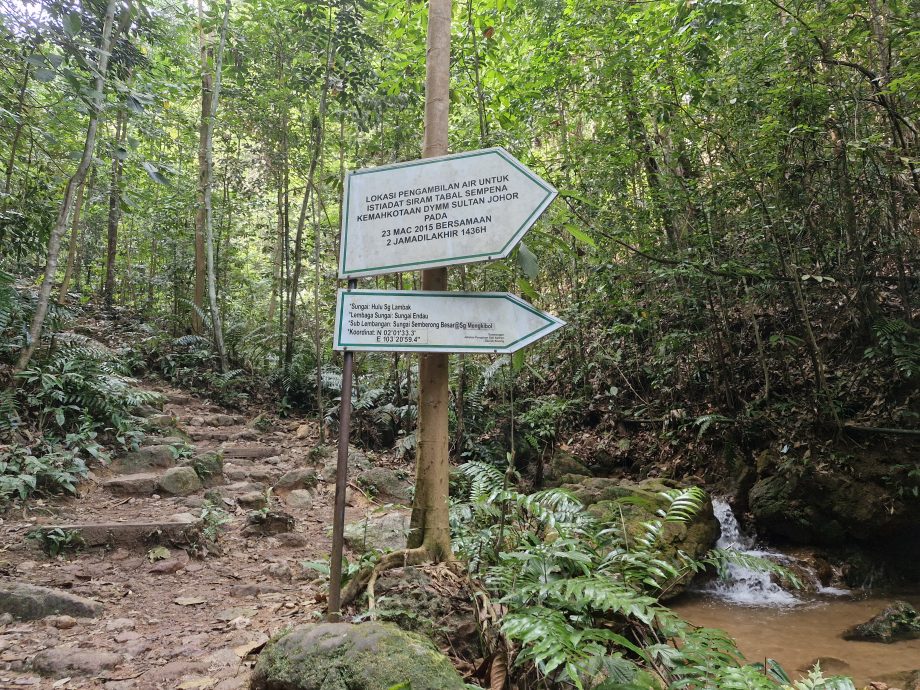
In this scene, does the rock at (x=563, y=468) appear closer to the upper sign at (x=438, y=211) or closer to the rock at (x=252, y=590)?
the rock at (x=252, y=590)

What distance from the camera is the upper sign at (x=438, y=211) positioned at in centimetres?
272

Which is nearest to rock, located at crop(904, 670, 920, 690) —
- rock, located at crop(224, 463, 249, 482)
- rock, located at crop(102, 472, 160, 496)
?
rock, located at crop(224, 463, 249, 482)

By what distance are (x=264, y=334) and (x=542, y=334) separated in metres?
10.2

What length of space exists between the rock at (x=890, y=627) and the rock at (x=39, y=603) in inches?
242

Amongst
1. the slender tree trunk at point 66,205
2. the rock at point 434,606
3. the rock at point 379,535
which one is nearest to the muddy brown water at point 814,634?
the rock at point 379,535

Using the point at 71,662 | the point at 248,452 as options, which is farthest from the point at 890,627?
the point at 248,452

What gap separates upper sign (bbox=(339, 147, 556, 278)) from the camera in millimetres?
2717

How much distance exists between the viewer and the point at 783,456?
7277mm

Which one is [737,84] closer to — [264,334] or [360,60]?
[360,60]

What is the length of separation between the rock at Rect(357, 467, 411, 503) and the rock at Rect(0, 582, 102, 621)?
12.9ft

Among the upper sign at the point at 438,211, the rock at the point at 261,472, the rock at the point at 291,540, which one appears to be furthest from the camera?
the rock at the point at 261,472

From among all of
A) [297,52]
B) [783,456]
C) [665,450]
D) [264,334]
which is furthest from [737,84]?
[264,334]

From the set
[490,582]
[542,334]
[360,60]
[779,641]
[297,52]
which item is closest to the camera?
→ [542,334]

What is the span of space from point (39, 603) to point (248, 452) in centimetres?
467
